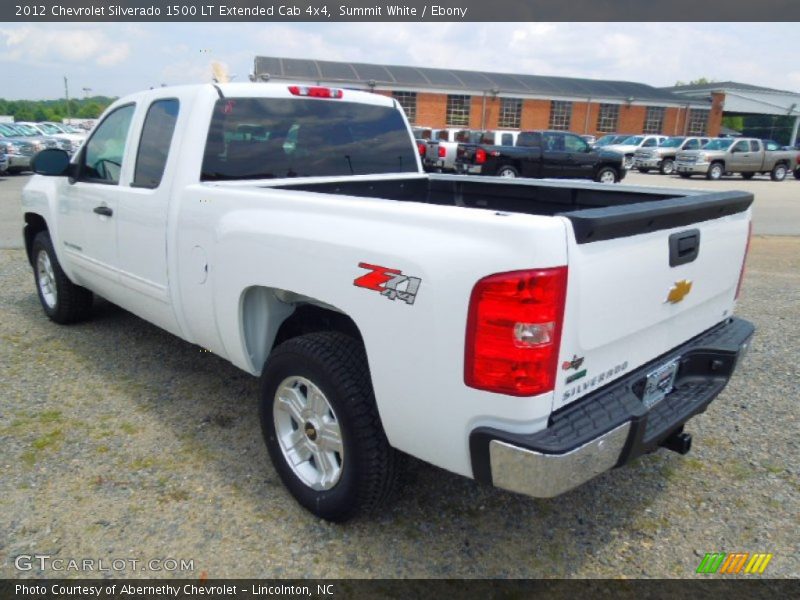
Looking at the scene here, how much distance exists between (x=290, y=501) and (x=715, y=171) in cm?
2715

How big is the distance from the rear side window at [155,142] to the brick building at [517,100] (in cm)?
3835

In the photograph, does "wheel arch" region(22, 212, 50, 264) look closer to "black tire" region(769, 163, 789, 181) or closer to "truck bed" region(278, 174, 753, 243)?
"truck bed" region(278, 174, 753, 243)

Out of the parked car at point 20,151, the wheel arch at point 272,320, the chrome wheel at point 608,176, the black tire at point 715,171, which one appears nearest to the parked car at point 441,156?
the chrome wheel at point 608,176

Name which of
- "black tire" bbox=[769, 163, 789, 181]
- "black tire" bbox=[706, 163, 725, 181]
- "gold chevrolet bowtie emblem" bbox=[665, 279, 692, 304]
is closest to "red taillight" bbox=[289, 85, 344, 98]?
"gold chevrolet bowtie emblem" bbox=[665, 279, 692, 304]

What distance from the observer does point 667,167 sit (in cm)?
2756

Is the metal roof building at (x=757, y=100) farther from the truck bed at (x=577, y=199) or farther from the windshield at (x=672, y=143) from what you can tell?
the truck bed at (x=577, y=199)

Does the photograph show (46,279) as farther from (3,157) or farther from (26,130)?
(26,130)

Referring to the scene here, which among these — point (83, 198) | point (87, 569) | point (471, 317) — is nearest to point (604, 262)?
point (471, 317)

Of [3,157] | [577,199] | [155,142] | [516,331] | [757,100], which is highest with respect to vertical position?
[757,100]

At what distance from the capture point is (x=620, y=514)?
9.43 ft

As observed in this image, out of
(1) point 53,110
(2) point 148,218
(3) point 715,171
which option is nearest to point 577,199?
(2) point 148,218

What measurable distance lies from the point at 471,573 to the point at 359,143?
2.77 m

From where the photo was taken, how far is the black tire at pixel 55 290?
16.6 ft

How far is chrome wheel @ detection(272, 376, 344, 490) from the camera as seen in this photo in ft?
8.72
